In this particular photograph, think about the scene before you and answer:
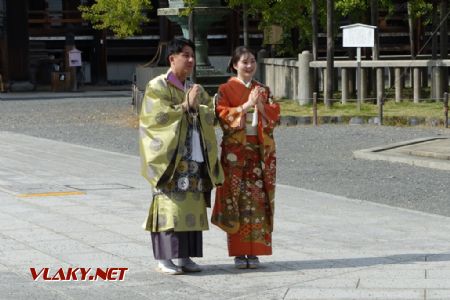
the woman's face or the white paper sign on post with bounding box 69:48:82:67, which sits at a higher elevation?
the woman's face

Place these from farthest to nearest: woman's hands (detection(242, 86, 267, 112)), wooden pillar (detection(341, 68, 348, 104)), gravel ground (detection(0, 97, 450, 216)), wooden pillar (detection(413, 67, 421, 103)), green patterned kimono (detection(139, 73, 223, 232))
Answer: wooden pillar (detection(341, 68, 348, 104))
wooden pillar (detection(413, 67, 421, 103))
gravel ground (detection(0, 97, 450, 216))
woman's hands (detection(242, 86, 267, 112))
green patterned kimono (detection(139, 73, 223, 232))

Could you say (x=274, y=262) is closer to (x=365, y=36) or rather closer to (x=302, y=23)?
(x=365, y=36)

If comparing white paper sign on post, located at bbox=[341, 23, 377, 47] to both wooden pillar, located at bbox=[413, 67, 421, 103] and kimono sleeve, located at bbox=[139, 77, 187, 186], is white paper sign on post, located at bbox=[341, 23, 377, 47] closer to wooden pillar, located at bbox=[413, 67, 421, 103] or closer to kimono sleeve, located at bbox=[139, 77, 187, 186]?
wooden pillar, located at bbox=[413, 67, 421, 103]

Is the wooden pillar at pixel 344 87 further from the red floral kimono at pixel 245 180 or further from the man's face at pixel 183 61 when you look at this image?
the man's face at pixel 183 61

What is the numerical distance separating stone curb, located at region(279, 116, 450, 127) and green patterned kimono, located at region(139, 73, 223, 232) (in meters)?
13.7

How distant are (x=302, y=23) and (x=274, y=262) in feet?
76.8

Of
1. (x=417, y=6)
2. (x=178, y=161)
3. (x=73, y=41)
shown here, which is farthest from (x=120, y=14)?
(x=178, y=161)

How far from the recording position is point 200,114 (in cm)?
797

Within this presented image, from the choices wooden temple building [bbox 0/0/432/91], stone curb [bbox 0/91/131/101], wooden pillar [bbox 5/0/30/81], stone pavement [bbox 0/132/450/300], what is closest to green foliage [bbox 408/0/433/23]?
wooden temple building [bbox 0/0/432/91]

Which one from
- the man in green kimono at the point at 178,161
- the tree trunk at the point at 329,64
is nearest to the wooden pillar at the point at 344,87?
the tree trunk at the point at 329,64

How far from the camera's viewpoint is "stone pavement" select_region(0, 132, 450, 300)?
23.8 ft

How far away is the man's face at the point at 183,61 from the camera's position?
7902mm

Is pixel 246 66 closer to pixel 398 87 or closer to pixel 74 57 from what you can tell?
pixel 398 87

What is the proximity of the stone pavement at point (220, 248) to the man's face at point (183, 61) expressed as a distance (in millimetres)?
1485
